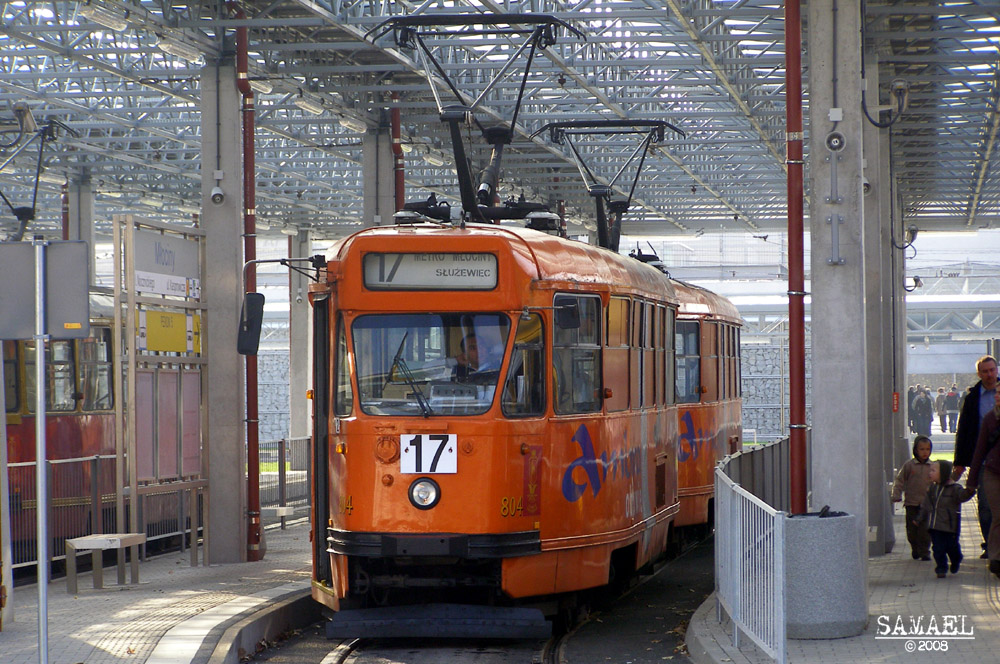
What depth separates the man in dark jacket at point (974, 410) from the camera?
1180 cm

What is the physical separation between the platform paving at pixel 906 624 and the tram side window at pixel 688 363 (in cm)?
313

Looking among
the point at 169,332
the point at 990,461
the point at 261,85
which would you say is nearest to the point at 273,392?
the point at 261,85

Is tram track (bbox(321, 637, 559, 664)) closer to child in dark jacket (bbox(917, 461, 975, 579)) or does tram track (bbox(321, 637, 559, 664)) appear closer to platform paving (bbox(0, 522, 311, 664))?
platform paving (bbox(0, 522, 311, 664))

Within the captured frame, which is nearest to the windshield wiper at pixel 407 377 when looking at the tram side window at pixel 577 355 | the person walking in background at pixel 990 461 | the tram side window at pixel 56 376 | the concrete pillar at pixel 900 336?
the tram side window at pixel 577 355

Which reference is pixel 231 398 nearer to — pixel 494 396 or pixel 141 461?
pixel 141 461

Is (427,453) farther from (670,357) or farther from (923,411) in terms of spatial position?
(923,411)

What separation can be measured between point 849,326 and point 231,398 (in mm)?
7394

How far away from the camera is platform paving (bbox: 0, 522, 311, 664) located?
966 centimetres

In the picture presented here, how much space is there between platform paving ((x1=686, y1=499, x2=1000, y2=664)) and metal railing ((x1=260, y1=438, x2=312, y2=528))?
9.44 metres

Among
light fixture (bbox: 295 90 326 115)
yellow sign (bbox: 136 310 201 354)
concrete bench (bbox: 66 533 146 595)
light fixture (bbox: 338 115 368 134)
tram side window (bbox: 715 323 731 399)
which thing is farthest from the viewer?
light fixture (bbox: 338 115 368 134)

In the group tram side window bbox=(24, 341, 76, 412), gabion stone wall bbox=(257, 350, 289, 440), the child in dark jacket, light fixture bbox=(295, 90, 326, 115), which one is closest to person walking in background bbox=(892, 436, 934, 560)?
the child in dark jacket

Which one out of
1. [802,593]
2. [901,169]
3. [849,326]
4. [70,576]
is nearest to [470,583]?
[802,593]

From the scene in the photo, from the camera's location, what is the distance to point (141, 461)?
13977 mm

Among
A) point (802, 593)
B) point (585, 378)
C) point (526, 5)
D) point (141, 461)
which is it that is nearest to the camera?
point (802, 593)
